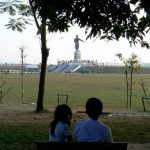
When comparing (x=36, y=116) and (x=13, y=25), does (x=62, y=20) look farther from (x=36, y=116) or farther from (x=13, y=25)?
(x=13, y=25)

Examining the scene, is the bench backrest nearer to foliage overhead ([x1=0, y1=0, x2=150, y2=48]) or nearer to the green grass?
foliage overhead ([x1=0, y1=0, x2=150, y2=48])

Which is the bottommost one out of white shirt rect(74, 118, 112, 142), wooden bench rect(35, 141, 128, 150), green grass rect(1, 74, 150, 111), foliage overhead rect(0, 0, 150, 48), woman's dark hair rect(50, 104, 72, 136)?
green grass rect(1, 74, 150, 111)

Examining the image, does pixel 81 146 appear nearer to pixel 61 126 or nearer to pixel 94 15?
pixel 61 126

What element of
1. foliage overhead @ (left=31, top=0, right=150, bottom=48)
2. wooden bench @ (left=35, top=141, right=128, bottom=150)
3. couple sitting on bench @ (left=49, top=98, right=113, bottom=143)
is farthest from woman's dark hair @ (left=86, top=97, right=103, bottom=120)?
foliage overhead @ (left=31, top=0, right=150, bottom=48)

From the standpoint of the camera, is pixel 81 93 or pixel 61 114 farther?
pixel 81 93

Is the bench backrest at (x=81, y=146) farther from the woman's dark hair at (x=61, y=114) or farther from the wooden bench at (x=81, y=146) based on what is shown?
the woman's dark hair at (x=61, y=114)

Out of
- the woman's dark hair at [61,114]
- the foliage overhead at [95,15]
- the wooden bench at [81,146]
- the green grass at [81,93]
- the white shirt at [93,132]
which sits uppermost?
the foliage overhead at [95,15]

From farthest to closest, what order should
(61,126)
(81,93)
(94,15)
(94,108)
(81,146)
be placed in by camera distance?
(81,93), (94,15), (61,126), (94,108), (81,146)

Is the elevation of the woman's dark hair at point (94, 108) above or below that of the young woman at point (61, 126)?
above

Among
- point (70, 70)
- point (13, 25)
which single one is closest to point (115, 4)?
point (13, 25)

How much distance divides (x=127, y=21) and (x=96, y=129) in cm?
536

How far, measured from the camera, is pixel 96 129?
6.23 metres

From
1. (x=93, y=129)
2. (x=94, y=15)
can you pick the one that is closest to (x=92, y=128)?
(x=93, y=129)

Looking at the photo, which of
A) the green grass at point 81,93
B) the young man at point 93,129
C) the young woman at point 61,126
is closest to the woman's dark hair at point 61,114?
the young woman at point 61,126
